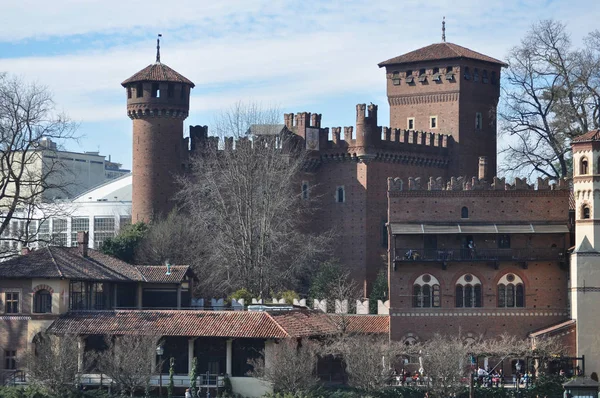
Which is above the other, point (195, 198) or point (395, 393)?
point (195, 198)

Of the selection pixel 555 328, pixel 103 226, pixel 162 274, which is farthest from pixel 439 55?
pixel 103 226

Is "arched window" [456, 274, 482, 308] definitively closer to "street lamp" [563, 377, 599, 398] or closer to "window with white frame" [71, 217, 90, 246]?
"street lamp" [563, 377, 599, 398]

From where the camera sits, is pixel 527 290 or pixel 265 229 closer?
pixel 527 290

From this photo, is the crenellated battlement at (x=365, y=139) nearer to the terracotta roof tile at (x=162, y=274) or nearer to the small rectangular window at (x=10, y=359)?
the terracotta roof tile at (x=162, y=274)

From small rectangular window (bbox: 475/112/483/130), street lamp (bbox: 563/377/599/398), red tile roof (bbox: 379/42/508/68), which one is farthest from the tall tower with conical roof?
street lamp (bbox: 563/377/599/398)

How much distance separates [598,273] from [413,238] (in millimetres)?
9060

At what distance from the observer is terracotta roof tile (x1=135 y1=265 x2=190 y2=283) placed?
72.1 metres

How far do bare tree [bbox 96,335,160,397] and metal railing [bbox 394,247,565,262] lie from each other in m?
13.5

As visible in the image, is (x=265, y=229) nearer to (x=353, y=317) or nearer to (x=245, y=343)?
(x=353, y=317)

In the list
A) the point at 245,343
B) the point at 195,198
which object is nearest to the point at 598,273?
the point at 245,343

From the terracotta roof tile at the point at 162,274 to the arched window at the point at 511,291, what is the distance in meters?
15.8

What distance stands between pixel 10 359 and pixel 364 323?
54.8 ft

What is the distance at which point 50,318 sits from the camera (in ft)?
213

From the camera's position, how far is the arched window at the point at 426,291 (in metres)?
68.3
